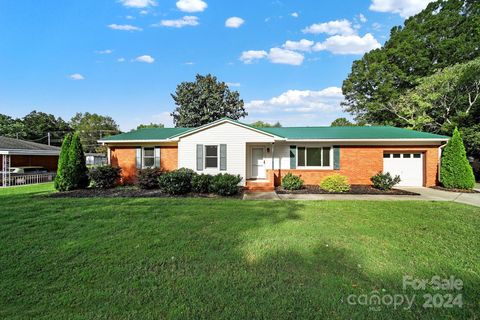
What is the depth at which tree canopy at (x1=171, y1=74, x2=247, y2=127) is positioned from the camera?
35188 mm

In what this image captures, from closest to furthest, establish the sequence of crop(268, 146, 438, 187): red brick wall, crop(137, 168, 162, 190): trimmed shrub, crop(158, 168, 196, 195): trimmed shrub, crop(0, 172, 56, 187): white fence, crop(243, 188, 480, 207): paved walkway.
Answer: crop(243, 188, 480, 207): paved walkway, crop(158, 168, 196, 195): trimmed shrub, crop(137, 168, 162, 190): trimmed shrub, crop(268, 146, 438, 187): red brick wall, crop(0, 172, 56, 187): white fence

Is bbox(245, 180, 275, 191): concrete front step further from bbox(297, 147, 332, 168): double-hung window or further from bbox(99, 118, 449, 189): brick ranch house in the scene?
bbox(297, 147, 332, 168): double-hung window

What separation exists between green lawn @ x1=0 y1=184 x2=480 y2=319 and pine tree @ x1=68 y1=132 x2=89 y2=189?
5.04m

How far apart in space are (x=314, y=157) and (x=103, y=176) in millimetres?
11879

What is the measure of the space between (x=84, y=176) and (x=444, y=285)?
572 inches

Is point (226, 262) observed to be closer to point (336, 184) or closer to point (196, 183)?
point (196, 183)

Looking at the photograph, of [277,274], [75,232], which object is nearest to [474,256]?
[277,274]

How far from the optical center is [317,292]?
10.2 ft

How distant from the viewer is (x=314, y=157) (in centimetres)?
1429

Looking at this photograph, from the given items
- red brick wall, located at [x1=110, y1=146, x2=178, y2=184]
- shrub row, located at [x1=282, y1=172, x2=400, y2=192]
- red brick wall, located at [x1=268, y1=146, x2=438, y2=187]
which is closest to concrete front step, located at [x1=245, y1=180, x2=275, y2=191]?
shrub row, located at [x1=282, y1=172, x2=400, y2=192]

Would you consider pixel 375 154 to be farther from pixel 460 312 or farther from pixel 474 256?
pixel 460 312

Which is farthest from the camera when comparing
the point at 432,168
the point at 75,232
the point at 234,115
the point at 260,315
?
the point at 234,115

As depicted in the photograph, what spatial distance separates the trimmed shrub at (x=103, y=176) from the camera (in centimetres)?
1243

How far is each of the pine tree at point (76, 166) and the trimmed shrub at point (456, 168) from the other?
759 inches
